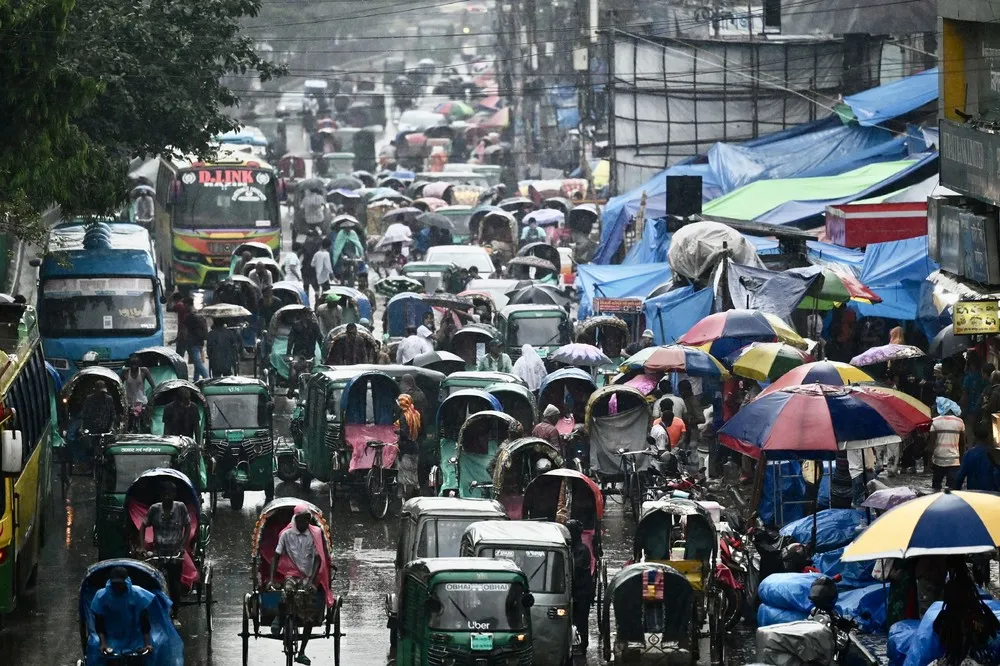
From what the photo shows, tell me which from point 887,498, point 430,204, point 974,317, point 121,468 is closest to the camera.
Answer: point 887,498

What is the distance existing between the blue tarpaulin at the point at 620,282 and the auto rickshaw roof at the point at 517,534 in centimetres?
1595

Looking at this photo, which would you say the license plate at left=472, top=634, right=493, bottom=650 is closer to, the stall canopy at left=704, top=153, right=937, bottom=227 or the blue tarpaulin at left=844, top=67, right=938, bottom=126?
the stall canopy at left=704, top=153, right=937, bottom=227

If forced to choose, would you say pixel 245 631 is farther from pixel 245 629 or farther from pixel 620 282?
pixel 620 282

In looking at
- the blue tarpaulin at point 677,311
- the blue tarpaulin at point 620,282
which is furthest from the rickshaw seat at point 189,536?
the blue tarpaulin at point 620,282

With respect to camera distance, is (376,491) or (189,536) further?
(376,491)

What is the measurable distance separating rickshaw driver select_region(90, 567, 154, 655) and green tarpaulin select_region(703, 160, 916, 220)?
72.1 feet

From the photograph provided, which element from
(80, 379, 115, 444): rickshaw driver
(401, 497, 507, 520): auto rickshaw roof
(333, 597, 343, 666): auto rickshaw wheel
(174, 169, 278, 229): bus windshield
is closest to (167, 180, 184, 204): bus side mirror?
(174, 169, 278, 229): bus windshield

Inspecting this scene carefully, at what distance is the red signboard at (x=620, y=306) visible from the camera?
30.3 m

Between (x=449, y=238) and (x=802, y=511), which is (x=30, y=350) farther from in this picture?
(x=449, y=238)

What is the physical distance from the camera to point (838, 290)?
26.3 meters

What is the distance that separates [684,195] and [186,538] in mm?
21152

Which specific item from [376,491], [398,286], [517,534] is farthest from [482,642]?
[398,286]

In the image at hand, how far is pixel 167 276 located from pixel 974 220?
25187 millimetres

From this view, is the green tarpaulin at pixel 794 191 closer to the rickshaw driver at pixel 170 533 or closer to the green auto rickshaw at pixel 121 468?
the green auto rickshaw at pixel 121 468
